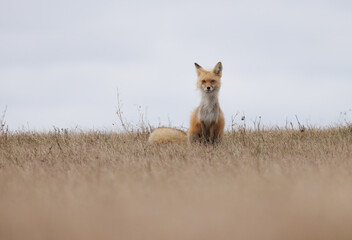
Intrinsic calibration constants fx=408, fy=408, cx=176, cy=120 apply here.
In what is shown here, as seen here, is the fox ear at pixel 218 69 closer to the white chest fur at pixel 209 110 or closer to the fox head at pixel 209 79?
the fox head at pixel 209 79

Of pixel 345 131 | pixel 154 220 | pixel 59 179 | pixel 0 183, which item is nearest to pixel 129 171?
pixel 59 179

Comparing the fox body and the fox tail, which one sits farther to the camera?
the fox tail

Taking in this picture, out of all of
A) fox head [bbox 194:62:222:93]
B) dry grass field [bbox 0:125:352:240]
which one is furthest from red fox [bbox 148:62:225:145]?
dry grass field [bbox 0:125:352:240]

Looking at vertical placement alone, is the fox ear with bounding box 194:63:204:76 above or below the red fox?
above

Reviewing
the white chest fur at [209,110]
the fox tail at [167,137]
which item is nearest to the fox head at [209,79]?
the white chest fur at [209,110]

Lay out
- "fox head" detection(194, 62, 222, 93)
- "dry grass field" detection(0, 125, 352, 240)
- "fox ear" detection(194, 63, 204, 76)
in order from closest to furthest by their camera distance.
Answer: "dry grass field" detection(0, 125, 352, 240)
"fox head" detection(194, 62, 222, 93)
"fox ear" detection(194, 63, 204, 76)

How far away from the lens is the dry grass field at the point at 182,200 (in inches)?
101

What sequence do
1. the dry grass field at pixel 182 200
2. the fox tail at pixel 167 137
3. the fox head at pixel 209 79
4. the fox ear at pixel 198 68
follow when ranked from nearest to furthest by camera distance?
the dry grass field at pixel 182 200 → the fox head at pixel 209 79 → the fox tail at pixel 167 137 → the fox ear at pixel 198 68

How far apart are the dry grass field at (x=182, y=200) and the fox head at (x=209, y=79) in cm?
222

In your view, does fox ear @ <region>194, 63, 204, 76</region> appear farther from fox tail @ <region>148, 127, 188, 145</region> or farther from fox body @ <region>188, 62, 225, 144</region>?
fox tail @ <region>148, 127, 188, 145</region>

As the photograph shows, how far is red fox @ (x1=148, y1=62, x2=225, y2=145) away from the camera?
762 cm

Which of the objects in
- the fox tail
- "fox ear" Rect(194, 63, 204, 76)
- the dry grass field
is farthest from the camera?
"fox ear" Rect(194, 63, 204, 76)

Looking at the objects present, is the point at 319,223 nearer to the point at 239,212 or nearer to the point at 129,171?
the point at 239,212

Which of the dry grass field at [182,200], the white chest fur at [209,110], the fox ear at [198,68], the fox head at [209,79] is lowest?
the dry grass field at [182,200]
